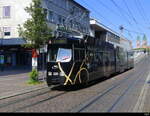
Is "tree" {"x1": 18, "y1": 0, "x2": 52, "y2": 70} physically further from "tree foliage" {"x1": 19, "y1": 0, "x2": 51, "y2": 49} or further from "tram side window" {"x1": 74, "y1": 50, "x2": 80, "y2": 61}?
"tram side window" {"x1": 74, "y1": 50, "x2": 80, "y2": 61}

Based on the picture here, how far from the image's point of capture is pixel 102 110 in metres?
10.9

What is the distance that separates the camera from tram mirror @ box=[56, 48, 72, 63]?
17.3 metres

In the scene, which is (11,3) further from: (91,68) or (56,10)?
(91,68)

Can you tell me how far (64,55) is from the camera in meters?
17.4

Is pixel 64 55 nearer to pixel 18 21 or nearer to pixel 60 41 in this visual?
pixel 60 41

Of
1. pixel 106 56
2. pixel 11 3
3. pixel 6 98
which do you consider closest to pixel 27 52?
pixel 11 3

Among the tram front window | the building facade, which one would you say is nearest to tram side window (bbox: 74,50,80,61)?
the tram front window

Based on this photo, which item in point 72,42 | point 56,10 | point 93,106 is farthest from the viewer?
point 56,10

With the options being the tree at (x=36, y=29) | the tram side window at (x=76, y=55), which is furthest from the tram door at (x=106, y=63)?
the tram side window at (x=76, y=55)

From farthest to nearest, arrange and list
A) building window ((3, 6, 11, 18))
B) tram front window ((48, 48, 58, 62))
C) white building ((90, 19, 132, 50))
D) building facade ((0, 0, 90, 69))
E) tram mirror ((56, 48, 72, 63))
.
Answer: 1. white building ((90, 19, 132, 50))
2. building window ((3, 6, 11, 18))
3. building facade ((0, 0, 90, 69))
4. tram front window ((48, 48, 58, 62))
5. tram mirror ((56, 48, 72, 63))

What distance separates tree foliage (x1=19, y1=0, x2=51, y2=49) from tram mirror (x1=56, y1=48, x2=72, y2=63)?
174 inches

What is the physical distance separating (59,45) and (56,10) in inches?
1529

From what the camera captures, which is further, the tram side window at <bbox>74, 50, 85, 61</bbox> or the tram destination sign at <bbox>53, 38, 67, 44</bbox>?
the tram side window at <bbox>74, 50, 85, 61</bbox>

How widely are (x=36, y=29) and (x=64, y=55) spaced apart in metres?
5.22
